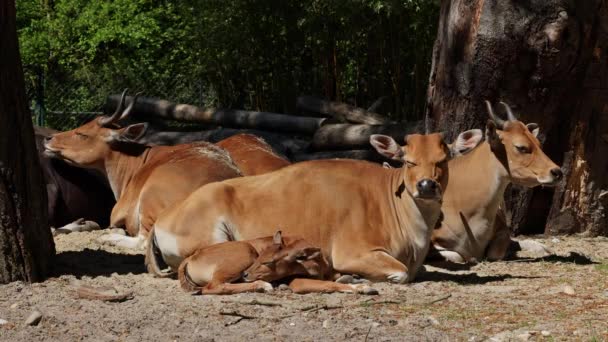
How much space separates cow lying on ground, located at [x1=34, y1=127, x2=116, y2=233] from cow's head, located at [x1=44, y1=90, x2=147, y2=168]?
0.75 ft

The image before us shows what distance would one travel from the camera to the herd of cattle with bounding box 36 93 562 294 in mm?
7414

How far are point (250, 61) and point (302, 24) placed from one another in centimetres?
179

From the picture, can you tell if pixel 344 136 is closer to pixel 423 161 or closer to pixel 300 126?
pixel 300 126

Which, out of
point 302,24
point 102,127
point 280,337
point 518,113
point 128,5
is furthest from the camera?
point 128,5

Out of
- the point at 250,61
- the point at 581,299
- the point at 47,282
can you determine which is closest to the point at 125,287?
the point at 47,282

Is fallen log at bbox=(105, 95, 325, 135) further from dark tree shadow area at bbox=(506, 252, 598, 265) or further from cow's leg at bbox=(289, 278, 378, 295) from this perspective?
cow's leg at bbox=(289, 278, 378, 295)

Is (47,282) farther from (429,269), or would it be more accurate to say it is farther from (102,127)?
(102,127)

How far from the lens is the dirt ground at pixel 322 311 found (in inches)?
239

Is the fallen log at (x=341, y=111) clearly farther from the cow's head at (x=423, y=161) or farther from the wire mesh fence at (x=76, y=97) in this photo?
the cow's head at (x=423, y=161)

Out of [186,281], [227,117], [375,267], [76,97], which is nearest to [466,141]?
[375,267]

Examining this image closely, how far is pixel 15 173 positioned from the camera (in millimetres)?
7312

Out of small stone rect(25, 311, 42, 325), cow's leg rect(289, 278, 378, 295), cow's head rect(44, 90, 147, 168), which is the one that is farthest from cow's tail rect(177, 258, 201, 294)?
cow's head rect(44, 90, 147, 168)

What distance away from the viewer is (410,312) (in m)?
6.63

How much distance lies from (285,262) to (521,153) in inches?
95.0
